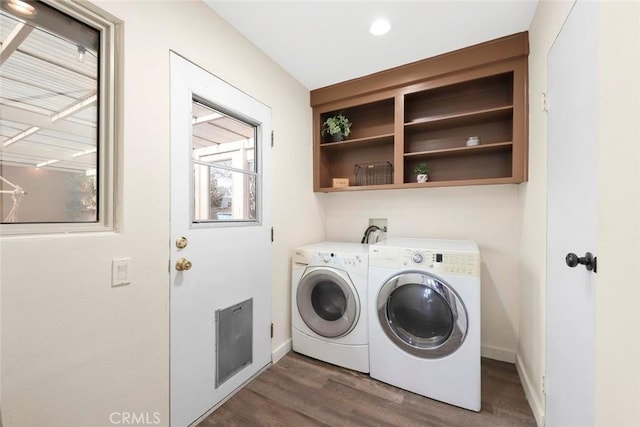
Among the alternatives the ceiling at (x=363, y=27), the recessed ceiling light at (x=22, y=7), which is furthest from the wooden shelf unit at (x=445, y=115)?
the recessed ceiling light at (x=22, y=7)

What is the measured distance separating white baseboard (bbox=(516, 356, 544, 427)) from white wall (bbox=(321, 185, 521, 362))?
254 millimetres

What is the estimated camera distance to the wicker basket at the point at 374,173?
96.7 inches

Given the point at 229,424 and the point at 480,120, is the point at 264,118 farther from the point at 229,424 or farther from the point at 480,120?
the point at 229,424

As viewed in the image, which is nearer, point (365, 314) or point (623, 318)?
point (623, 318)

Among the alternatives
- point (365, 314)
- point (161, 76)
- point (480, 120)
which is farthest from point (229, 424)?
point (480, 120)

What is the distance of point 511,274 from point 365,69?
6.80 feet

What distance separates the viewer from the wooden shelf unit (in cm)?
181

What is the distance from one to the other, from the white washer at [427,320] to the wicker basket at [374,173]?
875mm

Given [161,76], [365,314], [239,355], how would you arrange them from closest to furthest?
[161,76]
[239,355]
[365,314]

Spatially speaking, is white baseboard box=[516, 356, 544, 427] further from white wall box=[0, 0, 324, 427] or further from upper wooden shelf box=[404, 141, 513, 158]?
white wall box=[0, 0, 324, 427]

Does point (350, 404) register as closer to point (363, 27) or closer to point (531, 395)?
point (531, 395)

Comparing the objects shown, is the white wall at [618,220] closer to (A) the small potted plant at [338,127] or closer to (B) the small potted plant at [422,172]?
(B) the small potted plant at [422,172]

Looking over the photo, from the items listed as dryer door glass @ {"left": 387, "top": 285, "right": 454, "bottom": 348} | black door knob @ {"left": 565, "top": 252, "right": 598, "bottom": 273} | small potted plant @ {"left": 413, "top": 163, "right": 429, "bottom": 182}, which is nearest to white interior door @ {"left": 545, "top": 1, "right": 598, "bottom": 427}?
black door knob @ {"left": 565, "top": 252, "right": 598, "bottom": 273}

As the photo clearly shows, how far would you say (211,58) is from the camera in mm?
1554
